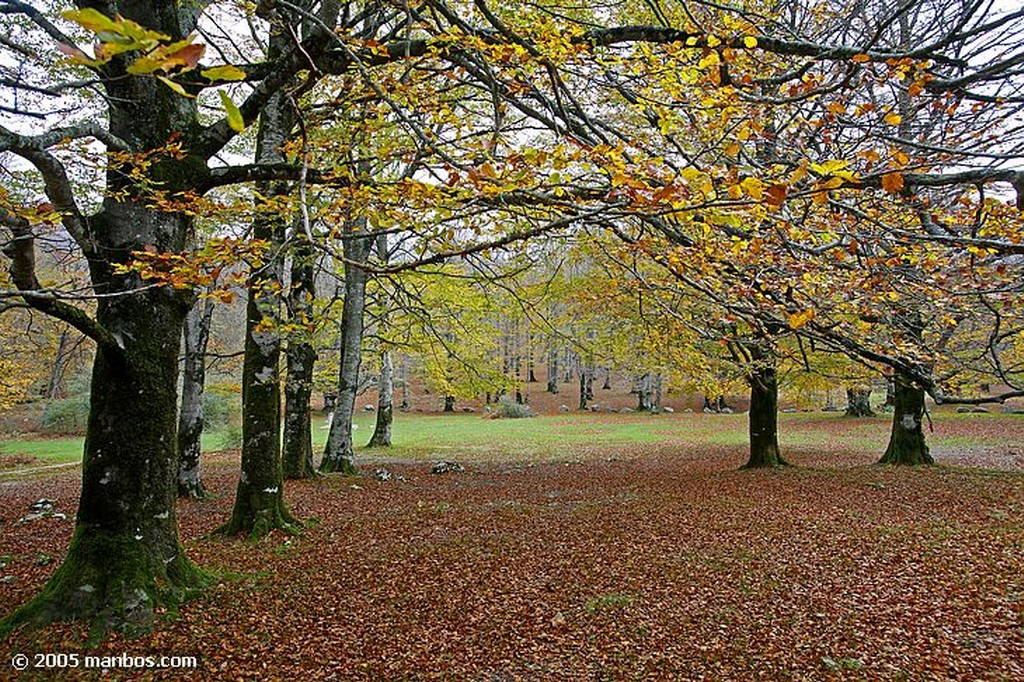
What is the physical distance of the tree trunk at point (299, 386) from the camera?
8.68 m

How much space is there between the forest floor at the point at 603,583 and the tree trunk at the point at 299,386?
873mm

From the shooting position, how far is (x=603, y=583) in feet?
18.1

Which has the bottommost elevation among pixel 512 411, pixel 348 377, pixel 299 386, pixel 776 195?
pixel 512 411

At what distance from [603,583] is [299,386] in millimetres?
6234

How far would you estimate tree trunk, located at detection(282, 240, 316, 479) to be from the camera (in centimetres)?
868

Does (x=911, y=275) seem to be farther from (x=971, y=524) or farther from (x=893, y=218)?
(x=971, y=524)

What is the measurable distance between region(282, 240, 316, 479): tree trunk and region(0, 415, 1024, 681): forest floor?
873 mm

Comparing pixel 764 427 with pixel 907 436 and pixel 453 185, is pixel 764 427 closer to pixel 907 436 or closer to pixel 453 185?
pixel 907 436

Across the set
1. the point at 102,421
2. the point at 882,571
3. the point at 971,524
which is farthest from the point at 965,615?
the point at 102,421

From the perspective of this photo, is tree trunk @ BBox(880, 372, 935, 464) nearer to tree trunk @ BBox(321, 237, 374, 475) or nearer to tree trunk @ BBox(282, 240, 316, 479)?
tree trunk @ BBox(321, 237, 374, 475)

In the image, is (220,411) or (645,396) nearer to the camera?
(220,411)

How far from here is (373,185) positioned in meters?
4.32

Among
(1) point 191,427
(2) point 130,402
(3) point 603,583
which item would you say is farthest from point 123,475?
(1) point 191,427

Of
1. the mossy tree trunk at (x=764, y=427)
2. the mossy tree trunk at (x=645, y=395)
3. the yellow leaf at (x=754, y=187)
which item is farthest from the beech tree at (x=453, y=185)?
the mossy tree trunk at (x=645, y=395)
